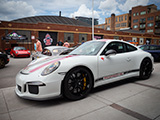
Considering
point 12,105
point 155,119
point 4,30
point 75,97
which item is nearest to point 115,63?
point 75,97

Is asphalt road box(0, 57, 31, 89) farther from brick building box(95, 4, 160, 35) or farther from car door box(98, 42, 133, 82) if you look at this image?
brick building box(95, 4, 160, 35)

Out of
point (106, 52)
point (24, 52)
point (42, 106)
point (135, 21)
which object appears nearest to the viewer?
point (42, 106)

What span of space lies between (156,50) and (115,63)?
787 centimetres

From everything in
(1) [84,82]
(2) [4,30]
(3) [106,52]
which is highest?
(2) [4,30]

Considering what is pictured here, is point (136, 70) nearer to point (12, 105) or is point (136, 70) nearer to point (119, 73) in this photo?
point (119, 73)

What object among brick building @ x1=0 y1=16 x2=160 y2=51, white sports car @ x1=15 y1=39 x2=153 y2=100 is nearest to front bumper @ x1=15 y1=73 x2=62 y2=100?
white sports car @ x1=15 y1=39 x2=153 y2=100

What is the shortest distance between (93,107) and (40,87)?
1.13m

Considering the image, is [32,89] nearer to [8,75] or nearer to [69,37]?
[8,75]

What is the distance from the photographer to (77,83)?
2.89 metres

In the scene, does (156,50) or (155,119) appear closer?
(155,119)

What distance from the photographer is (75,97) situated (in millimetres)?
2895

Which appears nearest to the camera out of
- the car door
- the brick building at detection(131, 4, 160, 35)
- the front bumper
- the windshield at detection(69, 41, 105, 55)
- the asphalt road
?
the front bumper

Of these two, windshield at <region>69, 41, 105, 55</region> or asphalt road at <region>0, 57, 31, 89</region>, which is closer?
windshield at <region>69, 41, 105, 55</region>

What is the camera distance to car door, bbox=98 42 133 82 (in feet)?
10.9
